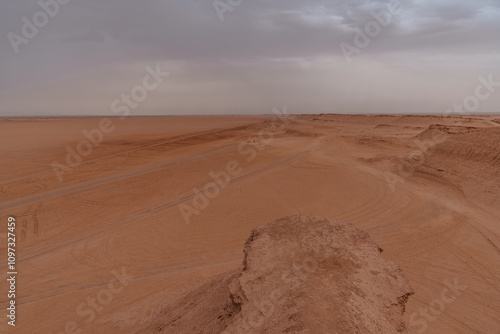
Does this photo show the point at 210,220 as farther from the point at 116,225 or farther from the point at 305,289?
the point at 305,289

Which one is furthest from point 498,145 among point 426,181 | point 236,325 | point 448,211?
point 236,325

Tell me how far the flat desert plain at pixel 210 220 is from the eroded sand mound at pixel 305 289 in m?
0.30

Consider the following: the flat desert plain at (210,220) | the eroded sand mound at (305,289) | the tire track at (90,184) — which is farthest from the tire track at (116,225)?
the eroded sand mound at (305,289)

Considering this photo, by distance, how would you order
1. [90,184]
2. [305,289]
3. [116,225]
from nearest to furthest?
[305,289] → [116,225] → [90,184]

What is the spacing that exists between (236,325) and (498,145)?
1361 cm

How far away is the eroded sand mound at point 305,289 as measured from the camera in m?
2.87

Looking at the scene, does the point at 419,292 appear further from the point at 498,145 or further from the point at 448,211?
the point at 498,145

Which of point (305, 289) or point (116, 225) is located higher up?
point (305, 289)

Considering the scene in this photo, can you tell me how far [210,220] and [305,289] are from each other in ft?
25.2

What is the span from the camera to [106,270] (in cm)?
762

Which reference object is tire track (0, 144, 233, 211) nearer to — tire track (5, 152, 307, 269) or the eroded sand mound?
tire track (5, 152, 307, 269)

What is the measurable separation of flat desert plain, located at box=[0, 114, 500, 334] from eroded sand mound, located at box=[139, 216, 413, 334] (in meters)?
0.30

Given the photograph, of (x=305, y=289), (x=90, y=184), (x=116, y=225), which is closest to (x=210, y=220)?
(x=116, y=225)

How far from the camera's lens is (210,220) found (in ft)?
34.5
